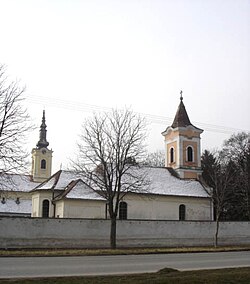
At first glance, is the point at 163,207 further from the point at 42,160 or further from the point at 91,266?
the point at 42,160

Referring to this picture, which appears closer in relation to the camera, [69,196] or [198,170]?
[69,196]

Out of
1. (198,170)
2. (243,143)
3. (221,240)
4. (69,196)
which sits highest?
(243,143)

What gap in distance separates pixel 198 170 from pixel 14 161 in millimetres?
32521

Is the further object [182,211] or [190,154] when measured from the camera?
[190,154]

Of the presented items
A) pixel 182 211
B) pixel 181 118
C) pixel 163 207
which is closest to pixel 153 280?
pixel 163 207

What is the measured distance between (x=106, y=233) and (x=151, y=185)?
1235 centimetres

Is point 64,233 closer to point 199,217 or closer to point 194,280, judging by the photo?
point 199,217

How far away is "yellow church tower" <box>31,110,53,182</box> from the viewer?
84.3m

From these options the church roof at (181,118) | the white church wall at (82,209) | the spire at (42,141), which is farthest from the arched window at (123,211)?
the spire at (42,141)

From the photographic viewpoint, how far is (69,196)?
1639 inches

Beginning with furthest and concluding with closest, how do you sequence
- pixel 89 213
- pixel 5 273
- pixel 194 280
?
1. pixel 89 213
2. pixel 5 273
3. pixel 194 280

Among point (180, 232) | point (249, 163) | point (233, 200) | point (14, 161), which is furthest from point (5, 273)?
point (249, 163)

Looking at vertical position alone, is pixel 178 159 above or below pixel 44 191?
above

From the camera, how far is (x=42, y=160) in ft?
281
